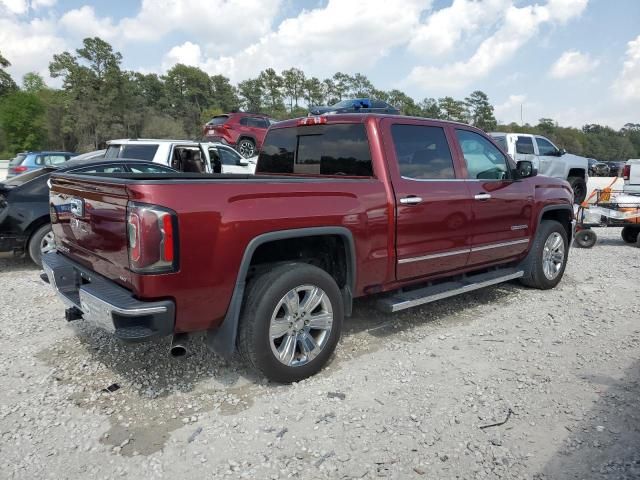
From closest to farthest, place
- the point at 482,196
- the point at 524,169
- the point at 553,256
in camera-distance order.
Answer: the point at 482,196 < the point at 524,169 < the point at 553,256

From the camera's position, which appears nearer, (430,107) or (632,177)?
(632,177)

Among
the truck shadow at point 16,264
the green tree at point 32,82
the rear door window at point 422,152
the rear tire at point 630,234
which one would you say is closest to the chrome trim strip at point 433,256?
the rear door window at point 422,152

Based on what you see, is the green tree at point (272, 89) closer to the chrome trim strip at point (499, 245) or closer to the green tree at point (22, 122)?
the green tree at point (22, 122)

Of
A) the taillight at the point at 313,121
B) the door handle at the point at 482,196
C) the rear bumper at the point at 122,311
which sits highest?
the taillight at the point at 313,121

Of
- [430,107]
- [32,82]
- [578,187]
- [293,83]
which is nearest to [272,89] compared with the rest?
[293,83]

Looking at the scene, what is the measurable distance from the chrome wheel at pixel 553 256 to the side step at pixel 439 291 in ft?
1.97

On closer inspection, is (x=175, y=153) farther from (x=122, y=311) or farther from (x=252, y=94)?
(x=252, y=94)

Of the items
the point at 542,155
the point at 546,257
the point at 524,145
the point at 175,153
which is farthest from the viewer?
the point at 542,155

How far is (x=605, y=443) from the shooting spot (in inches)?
105

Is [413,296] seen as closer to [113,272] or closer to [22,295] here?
[113,272]

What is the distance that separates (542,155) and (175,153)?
369 inches

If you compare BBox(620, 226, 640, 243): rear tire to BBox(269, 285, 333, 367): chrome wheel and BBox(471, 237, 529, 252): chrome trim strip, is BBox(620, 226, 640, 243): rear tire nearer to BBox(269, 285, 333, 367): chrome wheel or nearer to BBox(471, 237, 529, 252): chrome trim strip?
BBox(471, 237, 529, 252): chrome trim strip

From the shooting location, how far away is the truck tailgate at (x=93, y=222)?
273 cm

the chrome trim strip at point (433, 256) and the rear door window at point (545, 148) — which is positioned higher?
the rear door window at point (545, 148)
